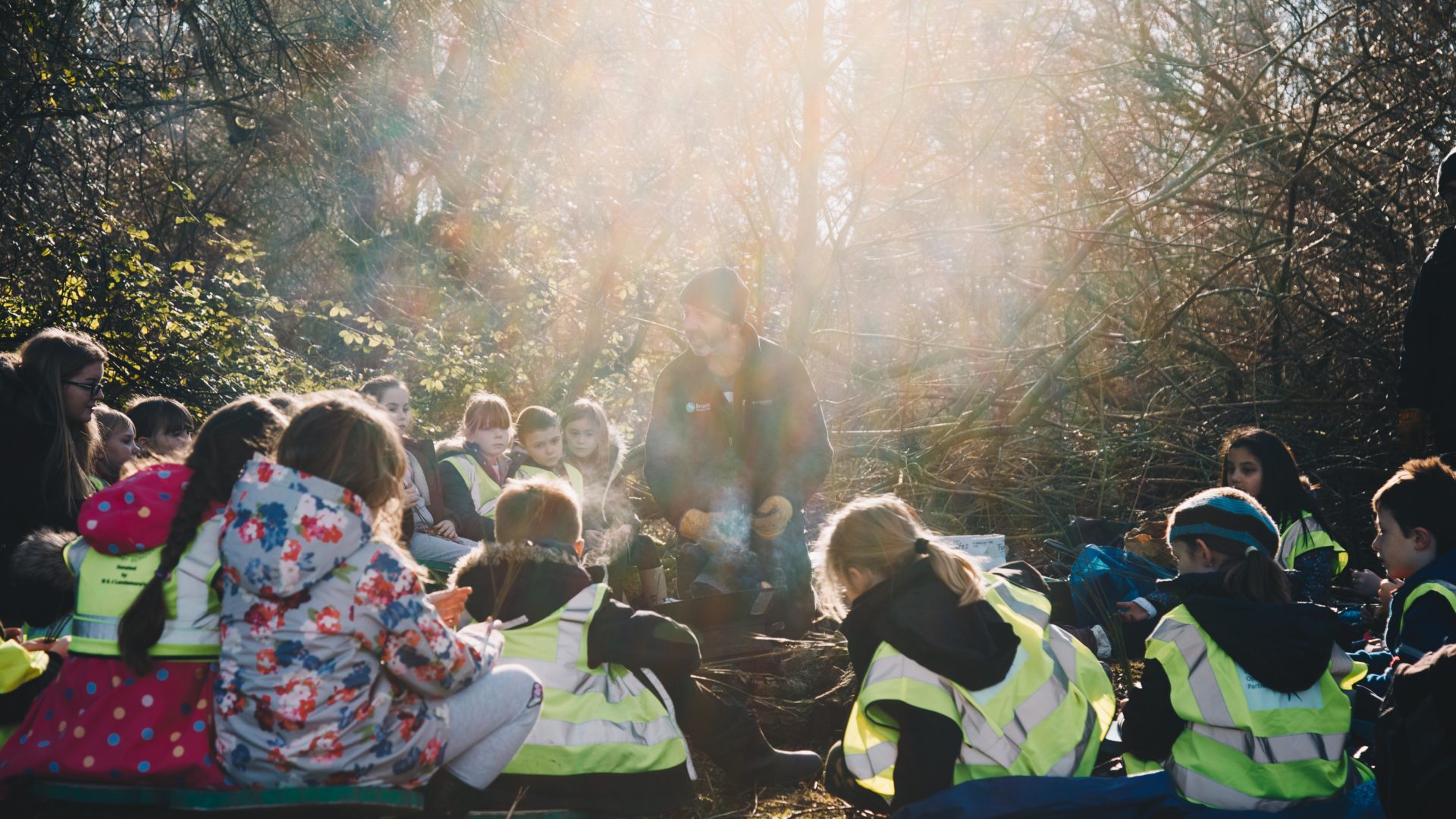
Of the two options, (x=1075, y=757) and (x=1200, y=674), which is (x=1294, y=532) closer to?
(x=1200, y=674)

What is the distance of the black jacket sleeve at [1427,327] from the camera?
414cm

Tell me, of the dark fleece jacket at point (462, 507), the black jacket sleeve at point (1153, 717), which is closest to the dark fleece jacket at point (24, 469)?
the dark fleece jacket at point (462, 507)

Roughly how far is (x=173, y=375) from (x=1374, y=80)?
7919mm

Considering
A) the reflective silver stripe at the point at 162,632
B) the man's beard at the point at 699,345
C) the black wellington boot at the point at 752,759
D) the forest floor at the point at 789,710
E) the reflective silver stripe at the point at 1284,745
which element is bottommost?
the forest floor at the point at 789,710

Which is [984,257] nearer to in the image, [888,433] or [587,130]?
[888,433]

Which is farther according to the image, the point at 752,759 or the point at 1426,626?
the point at 752,759

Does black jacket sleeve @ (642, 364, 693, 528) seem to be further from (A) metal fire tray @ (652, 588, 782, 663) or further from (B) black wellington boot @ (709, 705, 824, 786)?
(B) black wellington boot @ (709, 705, 824, 786)

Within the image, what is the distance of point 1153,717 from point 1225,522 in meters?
0.66

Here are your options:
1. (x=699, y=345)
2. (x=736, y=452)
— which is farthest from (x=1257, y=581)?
(x=699, y=345)

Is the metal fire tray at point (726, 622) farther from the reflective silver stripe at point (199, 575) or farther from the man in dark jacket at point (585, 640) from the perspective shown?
the reflective silver stripe at point (199, 575)

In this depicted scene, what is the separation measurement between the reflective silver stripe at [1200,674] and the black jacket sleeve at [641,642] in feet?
4.32

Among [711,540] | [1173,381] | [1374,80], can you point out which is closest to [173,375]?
[711,540]

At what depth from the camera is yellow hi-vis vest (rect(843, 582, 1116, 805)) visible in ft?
8.68

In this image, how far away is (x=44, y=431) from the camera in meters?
3.54
